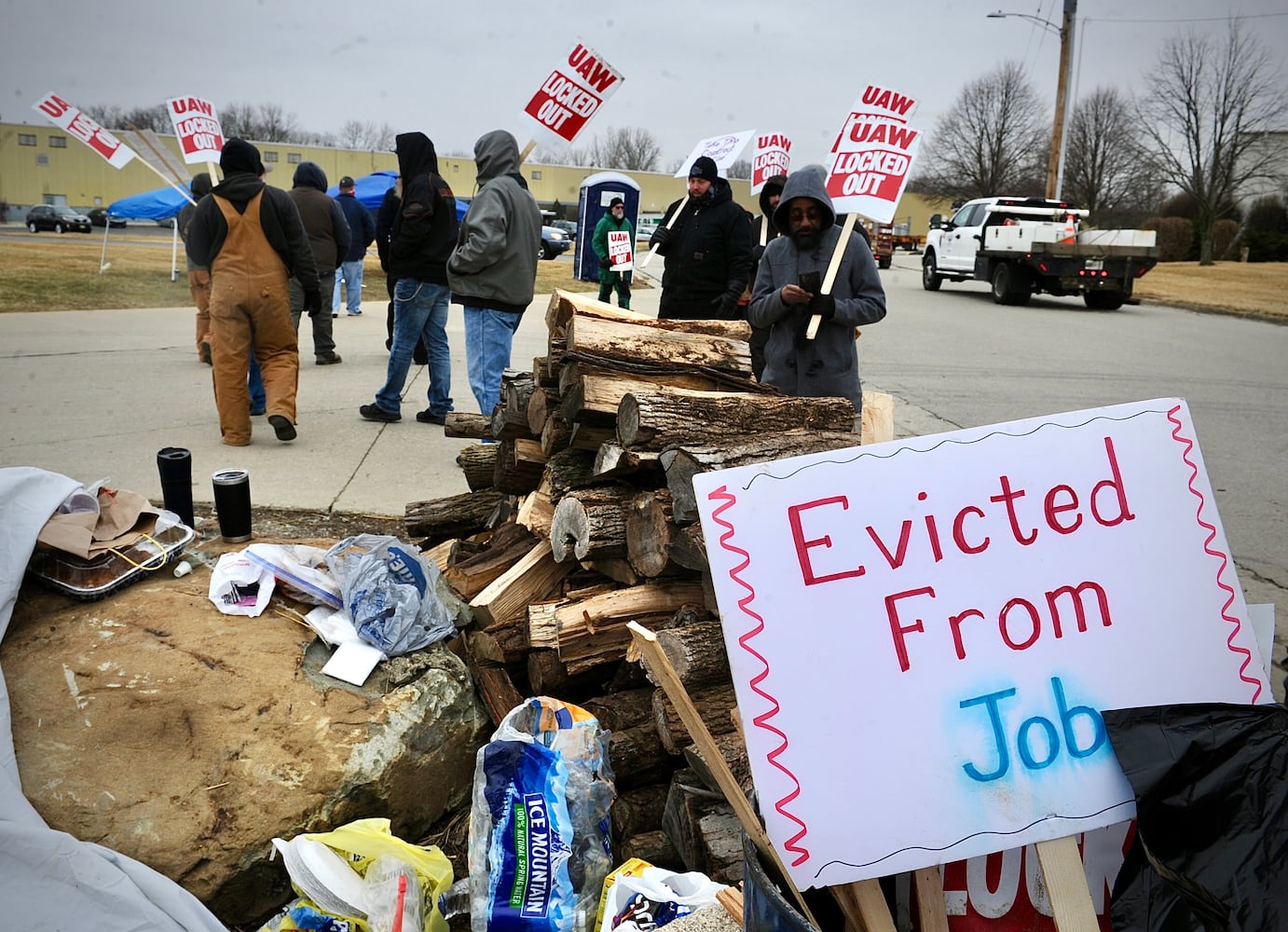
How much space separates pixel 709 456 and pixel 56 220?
49.6 meters

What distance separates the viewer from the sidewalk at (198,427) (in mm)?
6207

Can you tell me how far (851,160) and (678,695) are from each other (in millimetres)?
4157

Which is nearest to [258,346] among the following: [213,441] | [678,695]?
[213,441]

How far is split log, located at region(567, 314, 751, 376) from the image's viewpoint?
3.76m

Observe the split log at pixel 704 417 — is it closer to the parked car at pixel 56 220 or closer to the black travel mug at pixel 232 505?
the black travel mug at pixel 232 505

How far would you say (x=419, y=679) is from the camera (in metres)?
3.18

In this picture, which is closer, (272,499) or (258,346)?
(272,499)

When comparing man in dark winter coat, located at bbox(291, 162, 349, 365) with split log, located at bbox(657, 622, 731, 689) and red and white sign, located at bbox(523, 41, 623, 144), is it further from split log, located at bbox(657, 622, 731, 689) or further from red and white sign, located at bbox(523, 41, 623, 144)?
split log, located at bbox(657, 622, 731, 689)

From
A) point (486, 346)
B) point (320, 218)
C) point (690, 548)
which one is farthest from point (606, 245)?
point (690, 548)

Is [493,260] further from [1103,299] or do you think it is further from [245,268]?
[1103,299]

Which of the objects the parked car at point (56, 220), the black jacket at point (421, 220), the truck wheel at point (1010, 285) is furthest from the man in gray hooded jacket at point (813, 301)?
the parked car at point (56, 220)

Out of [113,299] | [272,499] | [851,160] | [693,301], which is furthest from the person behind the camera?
[113,299]

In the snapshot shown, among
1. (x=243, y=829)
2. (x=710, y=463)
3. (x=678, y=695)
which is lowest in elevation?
(x=243, y=829)

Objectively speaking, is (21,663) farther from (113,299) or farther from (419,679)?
(113,299)
